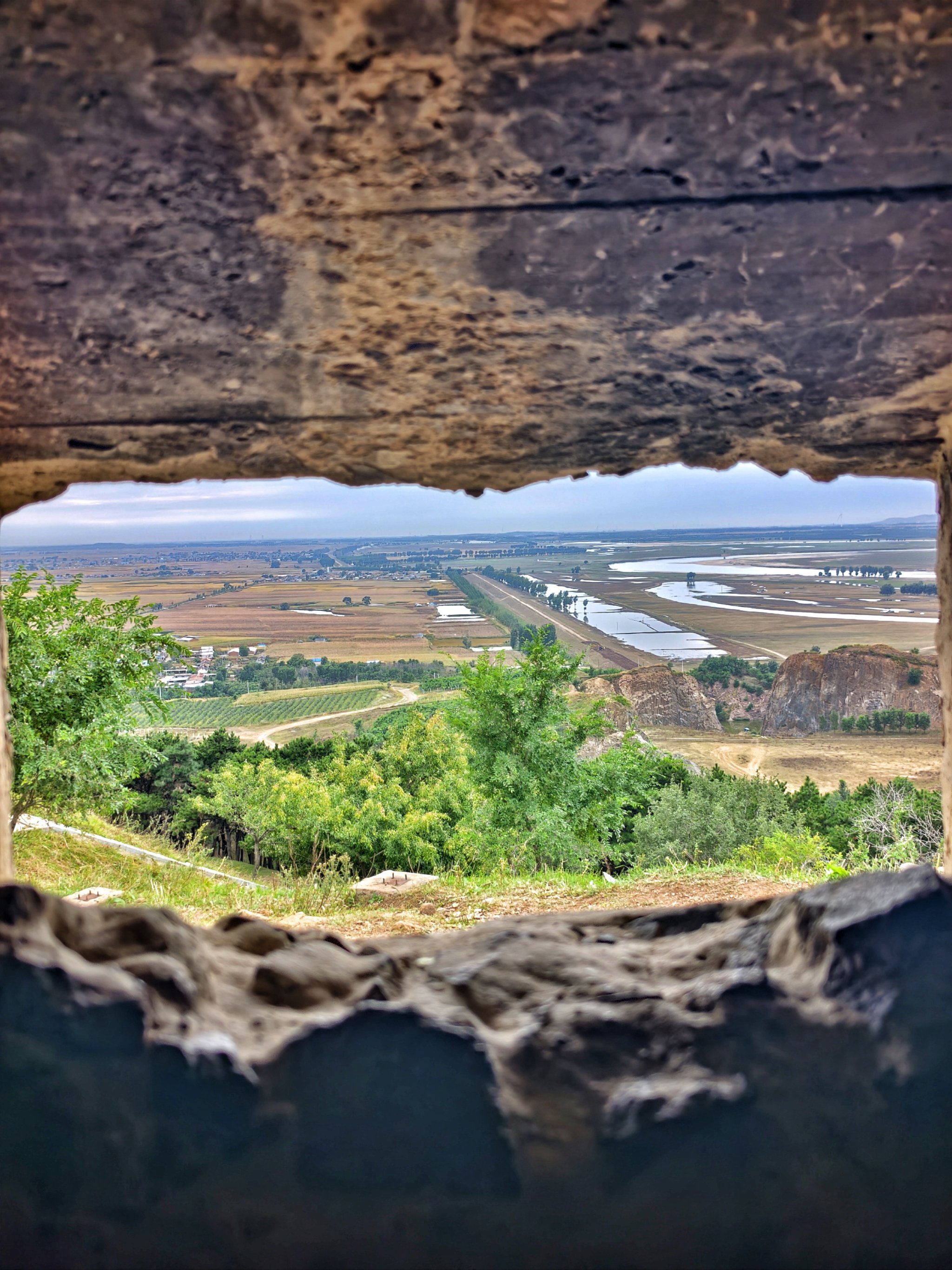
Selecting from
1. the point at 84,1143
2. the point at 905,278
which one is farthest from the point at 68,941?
the point at 905,278

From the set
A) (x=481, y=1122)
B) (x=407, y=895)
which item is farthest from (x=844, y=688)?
(x=481, y=1122)

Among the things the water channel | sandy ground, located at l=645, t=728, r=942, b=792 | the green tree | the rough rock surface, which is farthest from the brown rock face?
the rough rock surface

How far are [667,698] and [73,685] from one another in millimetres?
17776

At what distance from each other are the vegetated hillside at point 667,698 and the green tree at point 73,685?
14.8 m

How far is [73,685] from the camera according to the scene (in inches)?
336

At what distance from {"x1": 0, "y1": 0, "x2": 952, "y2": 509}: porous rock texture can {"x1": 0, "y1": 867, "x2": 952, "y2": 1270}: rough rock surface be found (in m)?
1.11

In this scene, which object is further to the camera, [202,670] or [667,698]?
[667,698]

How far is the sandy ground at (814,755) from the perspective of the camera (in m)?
20.8

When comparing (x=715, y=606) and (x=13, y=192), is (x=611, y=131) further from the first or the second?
(x=715, y=606)

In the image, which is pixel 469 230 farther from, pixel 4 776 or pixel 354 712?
pixel 354 712

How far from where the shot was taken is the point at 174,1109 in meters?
1.40

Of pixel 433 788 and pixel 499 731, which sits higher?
pixel 499 731

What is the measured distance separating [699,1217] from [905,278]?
6.10 feet

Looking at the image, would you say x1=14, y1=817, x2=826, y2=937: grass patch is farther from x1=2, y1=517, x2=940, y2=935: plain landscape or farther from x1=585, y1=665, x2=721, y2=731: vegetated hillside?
x1=585, y1=665, x2=721, y2=731: vegetated hillside
